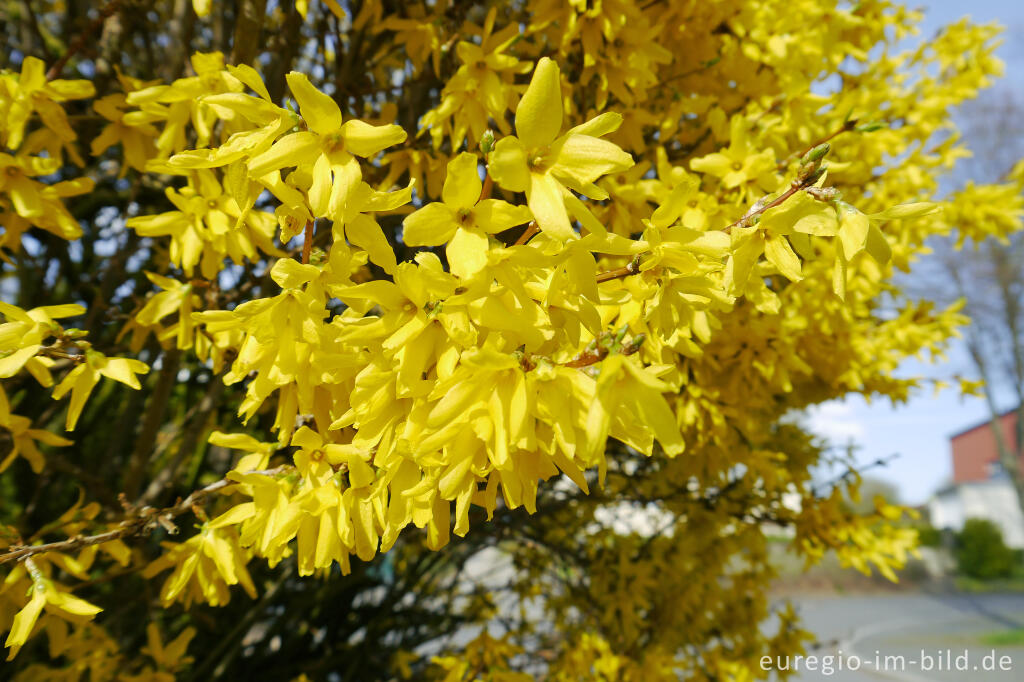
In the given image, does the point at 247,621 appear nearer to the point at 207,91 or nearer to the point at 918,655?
the point at 207,91

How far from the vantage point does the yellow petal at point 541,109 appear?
83cm

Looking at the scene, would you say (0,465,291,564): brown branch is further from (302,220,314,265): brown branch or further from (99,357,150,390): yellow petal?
(302,220,314,265): brown branch

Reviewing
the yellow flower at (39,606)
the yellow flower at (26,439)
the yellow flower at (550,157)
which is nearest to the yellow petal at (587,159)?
the yellow flower at (550,157)

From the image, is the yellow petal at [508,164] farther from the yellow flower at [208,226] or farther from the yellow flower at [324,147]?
the yellow flower at [208,226]

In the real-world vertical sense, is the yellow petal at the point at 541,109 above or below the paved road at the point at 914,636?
above

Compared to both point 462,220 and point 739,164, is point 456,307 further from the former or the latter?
point 739,164

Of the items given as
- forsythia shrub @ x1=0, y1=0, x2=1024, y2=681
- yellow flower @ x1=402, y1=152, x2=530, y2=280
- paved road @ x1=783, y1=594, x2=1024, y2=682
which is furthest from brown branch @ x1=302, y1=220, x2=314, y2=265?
paved road @ x1=783, y1=594, x2=1024, y2=682

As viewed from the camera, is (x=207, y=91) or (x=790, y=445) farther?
(x=790, y=445)

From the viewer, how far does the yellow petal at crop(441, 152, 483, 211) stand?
0.84 meters

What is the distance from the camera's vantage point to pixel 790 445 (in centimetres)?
284

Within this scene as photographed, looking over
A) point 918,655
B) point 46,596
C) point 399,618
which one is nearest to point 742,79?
point 46,596

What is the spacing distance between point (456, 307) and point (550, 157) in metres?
0.24

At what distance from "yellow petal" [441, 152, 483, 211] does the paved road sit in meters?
4.24

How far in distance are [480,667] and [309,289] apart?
2.03 metres
